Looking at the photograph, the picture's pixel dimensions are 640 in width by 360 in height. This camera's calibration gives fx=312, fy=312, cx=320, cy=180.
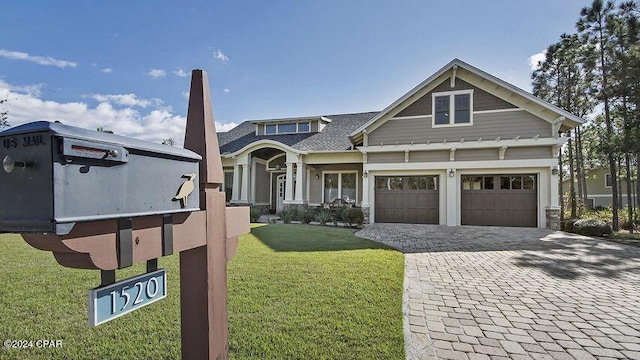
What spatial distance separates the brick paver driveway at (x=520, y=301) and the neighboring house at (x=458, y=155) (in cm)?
386

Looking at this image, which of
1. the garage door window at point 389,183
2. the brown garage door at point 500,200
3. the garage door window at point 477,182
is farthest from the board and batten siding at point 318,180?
the brown garage door at point 500,200

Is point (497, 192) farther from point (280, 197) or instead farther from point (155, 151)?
point (155, 151)

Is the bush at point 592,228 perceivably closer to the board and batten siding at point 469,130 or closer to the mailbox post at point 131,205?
the board and batten siding at point 469,130

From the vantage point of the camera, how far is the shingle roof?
16094mm

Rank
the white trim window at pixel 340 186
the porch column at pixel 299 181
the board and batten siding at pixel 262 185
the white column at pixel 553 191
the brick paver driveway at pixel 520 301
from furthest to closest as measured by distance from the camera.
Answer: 1. the board and batten siding at pixel 262 185
2. the white trim window at pixel 340 186
3. the porch column at pixel 299 181
4. the white column at pixel 553 191
5. the brick paver driveway at pixel 520 301

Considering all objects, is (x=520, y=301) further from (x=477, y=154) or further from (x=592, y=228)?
(x=592, y=228)

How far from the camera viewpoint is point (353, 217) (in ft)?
43.1

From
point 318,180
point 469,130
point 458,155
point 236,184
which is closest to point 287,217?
point 318,180

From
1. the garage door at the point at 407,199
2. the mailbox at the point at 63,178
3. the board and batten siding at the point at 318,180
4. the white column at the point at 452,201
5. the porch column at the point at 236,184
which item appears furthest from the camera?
the porch column at the point at 236,184

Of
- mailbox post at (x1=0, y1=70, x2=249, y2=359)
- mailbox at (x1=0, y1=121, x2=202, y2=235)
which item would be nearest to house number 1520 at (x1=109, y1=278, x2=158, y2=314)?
mailbox post at (x1=0, y1=70, x2=249, y2=359)

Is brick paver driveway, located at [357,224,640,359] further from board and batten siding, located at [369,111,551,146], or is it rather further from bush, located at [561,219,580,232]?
board and batten siding, located at [369,111,551,146]

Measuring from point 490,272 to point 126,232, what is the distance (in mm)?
6500

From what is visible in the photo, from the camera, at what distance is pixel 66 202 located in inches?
39.2

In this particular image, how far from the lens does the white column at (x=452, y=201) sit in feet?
41.7
